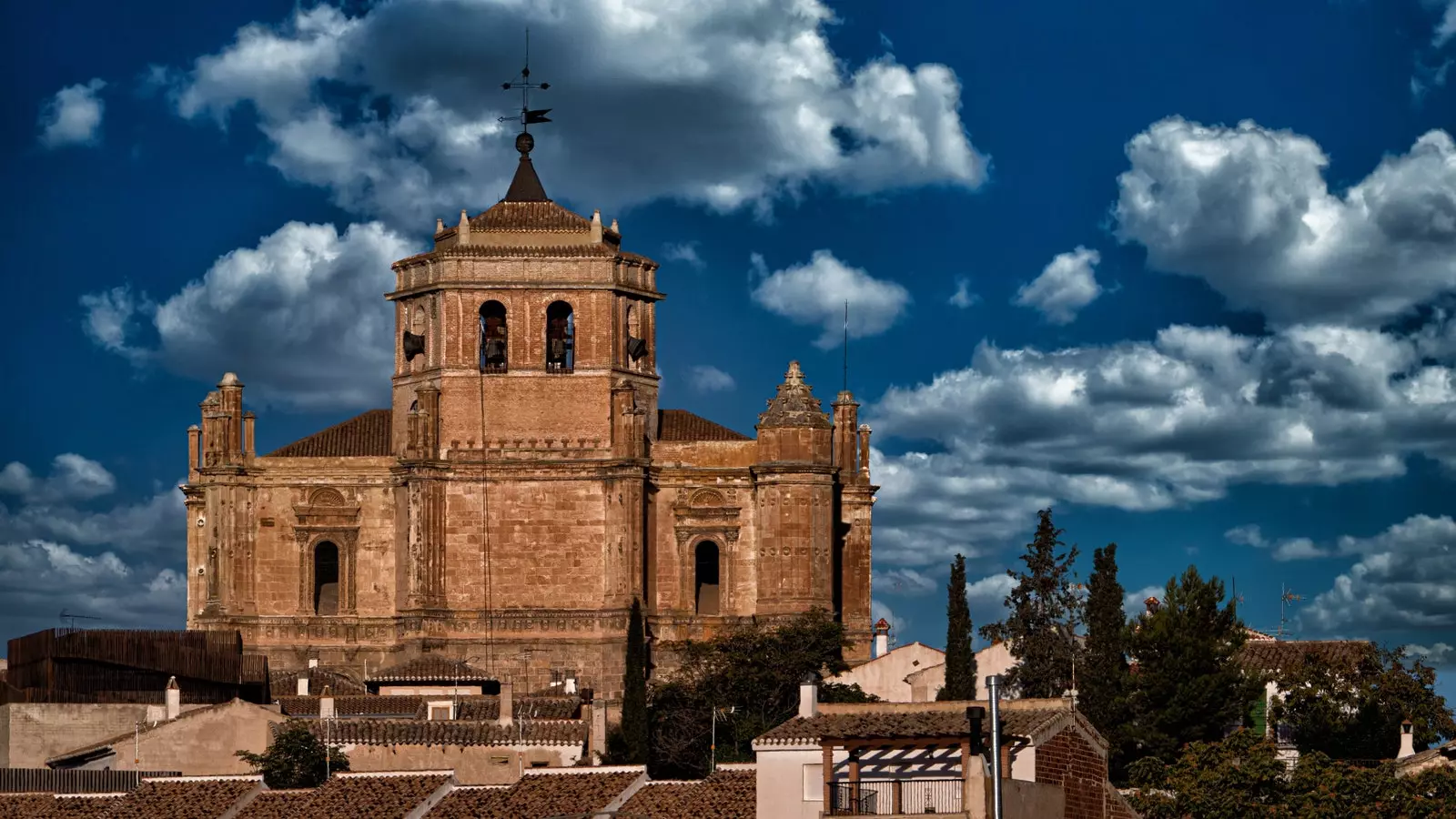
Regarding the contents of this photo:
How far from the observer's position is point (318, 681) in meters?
93.9

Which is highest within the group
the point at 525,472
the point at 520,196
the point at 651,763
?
the point at 520,196

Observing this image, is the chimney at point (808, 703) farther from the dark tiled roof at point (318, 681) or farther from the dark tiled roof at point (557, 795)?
the dark tiled roof at point (318, 681)

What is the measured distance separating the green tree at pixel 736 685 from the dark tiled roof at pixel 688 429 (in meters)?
7.38

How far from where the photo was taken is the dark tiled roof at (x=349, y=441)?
4063 inches

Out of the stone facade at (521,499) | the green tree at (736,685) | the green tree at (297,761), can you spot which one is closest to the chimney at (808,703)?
the green tree at (297,761)

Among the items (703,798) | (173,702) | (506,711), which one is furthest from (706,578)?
(703,798)

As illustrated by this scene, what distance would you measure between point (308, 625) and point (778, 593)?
1430cm

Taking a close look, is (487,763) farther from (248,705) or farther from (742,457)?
(742,457)

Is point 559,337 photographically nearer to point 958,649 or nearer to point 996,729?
point 958,649

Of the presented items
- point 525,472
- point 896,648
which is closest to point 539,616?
point 525,472

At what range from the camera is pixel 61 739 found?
81.8 m

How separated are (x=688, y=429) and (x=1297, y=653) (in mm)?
21529

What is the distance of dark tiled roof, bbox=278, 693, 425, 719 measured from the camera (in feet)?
274

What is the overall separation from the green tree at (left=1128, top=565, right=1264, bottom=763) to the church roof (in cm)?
1607
